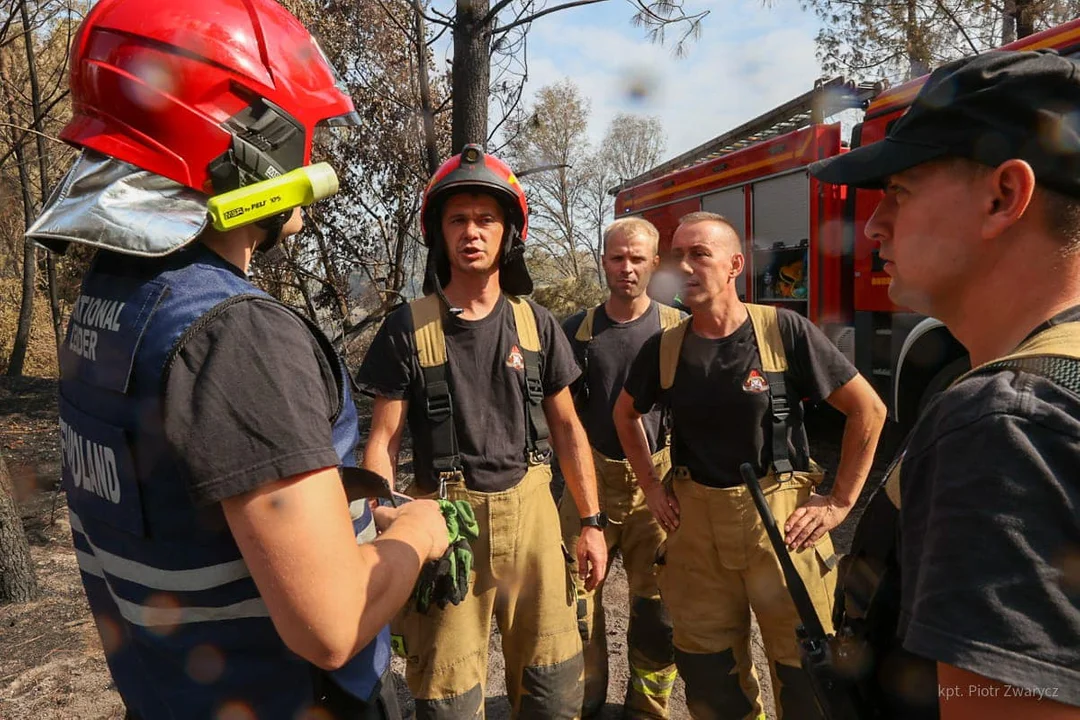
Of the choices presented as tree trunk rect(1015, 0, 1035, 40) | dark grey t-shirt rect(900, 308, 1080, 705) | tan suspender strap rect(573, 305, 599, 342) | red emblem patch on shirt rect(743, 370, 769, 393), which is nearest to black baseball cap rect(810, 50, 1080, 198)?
dark grey t-shirt rect(900, 308, 1080, 705)

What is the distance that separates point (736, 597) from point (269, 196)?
6.95ft

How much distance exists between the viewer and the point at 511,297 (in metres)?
2.66

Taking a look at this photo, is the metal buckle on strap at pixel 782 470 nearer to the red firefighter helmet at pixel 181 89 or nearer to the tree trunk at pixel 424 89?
the red firefighter helmet at pixel 181 89

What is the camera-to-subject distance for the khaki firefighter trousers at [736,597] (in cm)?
240

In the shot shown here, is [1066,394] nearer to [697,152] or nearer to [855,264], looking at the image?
[855,264]

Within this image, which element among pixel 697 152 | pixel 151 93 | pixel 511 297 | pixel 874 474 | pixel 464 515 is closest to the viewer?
pixel 151 93

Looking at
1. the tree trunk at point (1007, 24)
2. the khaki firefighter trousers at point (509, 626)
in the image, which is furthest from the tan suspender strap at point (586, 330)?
the tree trunk at point (1007, 24)

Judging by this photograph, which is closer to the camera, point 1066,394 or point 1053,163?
point 1066,394

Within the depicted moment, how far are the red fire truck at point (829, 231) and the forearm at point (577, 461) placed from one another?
3.22 m

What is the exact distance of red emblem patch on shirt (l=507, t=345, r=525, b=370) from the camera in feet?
8.06

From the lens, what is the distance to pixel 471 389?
2.41 metres

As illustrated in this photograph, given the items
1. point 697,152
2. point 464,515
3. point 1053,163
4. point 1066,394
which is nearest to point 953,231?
point 1053,163

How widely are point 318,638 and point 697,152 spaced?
9.75 metres

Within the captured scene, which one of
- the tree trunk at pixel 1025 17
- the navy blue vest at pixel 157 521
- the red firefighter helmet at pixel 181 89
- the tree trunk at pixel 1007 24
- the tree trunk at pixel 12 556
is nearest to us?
the navy blue vest at pixel 157 521
